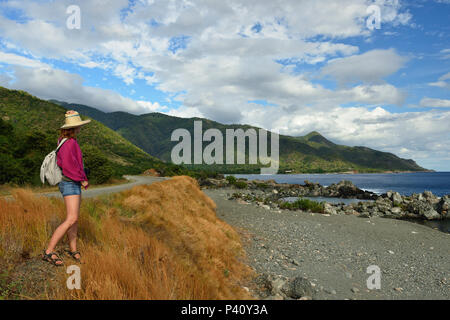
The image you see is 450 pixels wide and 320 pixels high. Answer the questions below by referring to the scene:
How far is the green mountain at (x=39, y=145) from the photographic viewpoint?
64.8ft

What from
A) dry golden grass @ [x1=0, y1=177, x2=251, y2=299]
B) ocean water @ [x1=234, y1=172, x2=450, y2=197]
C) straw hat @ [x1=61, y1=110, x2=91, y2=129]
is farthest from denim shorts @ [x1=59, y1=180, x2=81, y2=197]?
ocean water @ [x1=234, y1=172, x2=450, y2=197]

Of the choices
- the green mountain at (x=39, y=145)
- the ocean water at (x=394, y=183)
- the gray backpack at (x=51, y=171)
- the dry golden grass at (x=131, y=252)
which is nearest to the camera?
the dry golden grass at (x=131, y=252)

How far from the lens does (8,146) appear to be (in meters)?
21.6

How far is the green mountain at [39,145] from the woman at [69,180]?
19167 mm

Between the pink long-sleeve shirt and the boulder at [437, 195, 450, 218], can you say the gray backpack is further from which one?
the boulder at [437, 195, 450, 218]

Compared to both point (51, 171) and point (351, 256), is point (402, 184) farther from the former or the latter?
point (51, 171)

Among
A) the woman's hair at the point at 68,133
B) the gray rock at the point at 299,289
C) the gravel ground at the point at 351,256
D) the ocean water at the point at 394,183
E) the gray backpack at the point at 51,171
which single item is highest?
the woman's hair at the point at 68,133

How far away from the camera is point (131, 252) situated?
440cm

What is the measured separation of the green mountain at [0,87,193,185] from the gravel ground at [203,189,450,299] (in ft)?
58.7

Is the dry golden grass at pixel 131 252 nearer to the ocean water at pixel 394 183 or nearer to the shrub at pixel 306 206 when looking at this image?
the shrub at pixel 306 206

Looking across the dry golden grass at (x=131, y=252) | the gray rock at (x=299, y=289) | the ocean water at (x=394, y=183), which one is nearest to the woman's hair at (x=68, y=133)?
the dry golden grass at (x=131, y=252)
